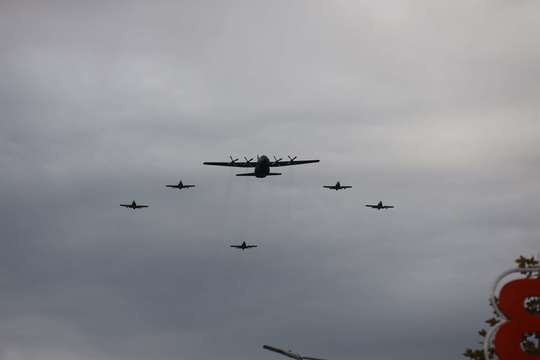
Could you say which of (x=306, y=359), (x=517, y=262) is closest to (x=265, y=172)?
(x=306, y=359)

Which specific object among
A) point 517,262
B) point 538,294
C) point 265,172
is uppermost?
point 265,172

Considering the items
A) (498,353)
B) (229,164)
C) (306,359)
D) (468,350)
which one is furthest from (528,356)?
(229,164)

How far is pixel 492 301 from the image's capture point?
5741 centimetres

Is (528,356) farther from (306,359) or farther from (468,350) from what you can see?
(306,359)

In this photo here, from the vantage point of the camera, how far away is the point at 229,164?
14225 cm

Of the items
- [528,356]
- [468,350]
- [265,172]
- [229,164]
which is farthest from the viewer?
[229,164]

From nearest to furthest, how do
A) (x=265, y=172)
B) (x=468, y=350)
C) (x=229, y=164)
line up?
1. (x=468, y=350)
2. (x=265, y=172)
3. (x=229, y=164)

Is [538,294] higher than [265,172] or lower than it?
lower

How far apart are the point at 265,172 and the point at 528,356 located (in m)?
77.6

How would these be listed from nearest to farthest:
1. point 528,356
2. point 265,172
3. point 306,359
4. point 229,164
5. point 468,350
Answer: point 528,356 < point 468,350 < point 306,359 < point 265,172 < point 229,164

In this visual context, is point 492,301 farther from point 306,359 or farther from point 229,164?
point 229,164

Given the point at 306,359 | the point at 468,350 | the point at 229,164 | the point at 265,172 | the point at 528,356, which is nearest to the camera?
the point at 528,356

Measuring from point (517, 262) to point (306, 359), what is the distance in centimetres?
3488

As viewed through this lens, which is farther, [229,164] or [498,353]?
[229,164]
